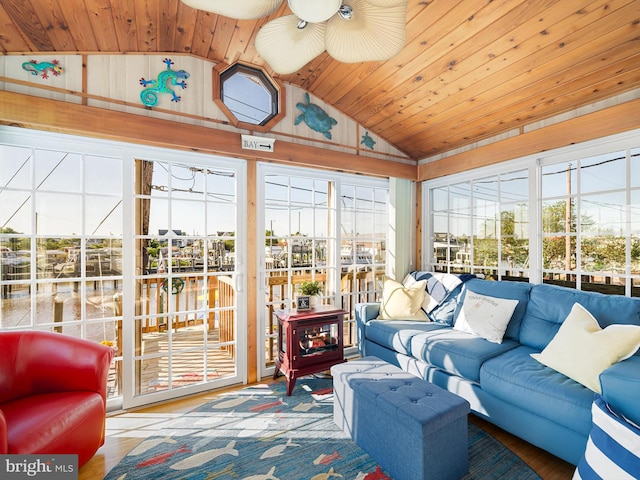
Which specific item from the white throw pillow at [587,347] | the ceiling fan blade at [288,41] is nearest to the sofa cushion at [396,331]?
the white throw pillow at [587,347]

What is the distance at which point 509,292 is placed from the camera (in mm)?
2760

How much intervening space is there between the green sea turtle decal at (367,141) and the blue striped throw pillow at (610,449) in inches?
116

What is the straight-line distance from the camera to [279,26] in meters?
1.50

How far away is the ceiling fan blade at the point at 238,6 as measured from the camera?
51.6 inches

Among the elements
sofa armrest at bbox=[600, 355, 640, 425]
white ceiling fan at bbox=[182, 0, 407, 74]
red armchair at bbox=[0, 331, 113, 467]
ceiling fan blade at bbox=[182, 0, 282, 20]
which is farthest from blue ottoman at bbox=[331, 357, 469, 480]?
ceiling fan blade at bbox=[182, 0, 282, 20]

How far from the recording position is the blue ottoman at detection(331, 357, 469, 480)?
1.64 metres

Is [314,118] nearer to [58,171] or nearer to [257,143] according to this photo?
[257,143]

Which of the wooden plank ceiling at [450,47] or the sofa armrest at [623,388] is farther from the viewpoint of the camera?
the wooden plank ceiling at [450,47]

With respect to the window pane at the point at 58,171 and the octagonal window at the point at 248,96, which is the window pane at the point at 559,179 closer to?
the octagonal window at the point at 248,96

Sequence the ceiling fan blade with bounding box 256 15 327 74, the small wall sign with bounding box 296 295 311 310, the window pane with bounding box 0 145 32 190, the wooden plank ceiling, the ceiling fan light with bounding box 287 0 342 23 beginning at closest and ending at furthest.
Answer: the ceiling fan light with bounding box 287 0 342 23 < the ceiling fan blade with bounding box 256 15 327 74 < the wooden plank ceiling < the window pane with bounding box 0 145 32 190 < the small wall sign with bounding box 296 295 311 310

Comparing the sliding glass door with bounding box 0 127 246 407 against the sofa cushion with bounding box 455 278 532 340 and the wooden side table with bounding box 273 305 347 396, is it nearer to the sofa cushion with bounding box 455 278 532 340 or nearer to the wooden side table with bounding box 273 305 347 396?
the wooden side table with bounding box 273 305 347 396

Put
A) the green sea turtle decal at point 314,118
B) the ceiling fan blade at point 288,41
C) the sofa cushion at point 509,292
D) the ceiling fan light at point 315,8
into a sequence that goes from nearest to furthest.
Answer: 1. the ceiling fan light at point 315,8
2. the ceiling fan blade at point 288,41
3. the sofa cushion at point 509,292
4. the green sea turtle decal at point 314,118

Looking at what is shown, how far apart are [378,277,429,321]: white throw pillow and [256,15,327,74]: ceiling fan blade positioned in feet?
7.97

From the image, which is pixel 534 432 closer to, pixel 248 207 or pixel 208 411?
pixel 208 411
